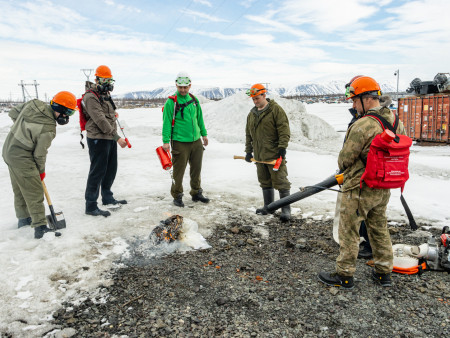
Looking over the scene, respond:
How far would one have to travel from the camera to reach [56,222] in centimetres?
465

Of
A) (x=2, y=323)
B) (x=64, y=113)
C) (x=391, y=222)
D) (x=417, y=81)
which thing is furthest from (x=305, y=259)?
(x=417, y=81)

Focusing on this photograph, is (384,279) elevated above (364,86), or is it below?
below

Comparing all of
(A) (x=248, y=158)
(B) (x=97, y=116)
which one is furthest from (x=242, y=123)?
(B) (x=97, y=116)

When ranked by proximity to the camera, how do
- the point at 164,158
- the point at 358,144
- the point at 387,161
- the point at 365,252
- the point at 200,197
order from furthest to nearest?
the point at 200,197
the point at 164,158
the point at 365,252
the point at 358,144
the point at 387,161

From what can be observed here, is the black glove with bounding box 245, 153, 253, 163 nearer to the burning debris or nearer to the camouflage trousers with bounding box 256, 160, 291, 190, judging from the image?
the camouflage trousers with bounding box 256, 160, 291, 190

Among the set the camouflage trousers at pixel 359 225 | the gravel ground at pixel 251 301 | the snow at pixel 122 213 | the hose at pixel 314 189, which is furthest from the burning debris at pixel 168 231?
the camouflage trousers at pixel 359 225

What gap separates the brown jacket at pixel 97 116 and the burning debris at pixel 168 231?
5.66 feet

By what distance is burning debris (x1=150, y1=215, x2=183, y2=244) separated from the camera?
440cm

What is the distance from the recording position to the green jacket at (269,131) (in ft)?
17.3

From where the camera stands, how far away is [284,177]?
547 cm

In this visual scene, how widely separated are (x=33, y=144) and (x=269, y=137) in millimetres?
3389

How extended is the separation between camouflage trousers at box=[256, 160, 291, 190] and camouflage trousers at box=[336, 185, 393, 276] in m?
2.10

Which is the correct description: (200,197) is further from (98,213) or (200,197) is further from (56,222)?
(56,222)

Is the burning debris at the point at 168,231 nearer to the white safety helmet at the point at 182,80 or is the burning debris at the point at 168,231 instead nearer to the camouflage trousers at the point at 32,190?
the camouflage trousers at the point at 32,190
